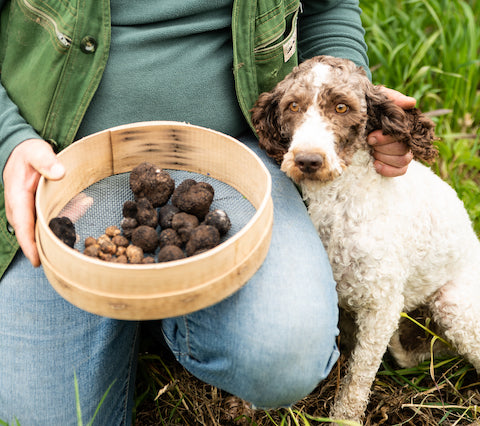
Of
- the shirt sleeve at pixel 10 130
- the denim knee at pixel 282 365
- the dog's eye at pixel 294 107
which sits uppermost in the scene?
the shirt sleeve at pixel 10 130

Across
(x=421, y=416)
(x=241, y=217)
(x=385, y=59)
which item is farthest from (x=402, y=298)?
(x=385, y=59)

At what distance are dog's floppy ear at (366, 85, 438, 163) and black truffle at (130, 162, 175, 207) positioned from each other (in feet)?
2.59

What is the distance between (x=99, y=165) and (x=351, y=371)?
1317 mm

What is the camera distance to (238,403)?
222 cm

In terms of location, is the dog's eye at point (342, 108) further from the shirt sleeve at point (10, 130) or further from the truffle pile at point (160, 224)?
the shirt sleeve at point (10, 130)

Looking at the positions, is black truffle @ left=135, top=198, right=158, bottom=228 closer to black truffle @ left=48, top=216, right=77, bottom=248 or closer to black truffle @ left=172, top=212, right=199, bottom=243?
black truffle @ left=172, top=212, right=199, bottom=243

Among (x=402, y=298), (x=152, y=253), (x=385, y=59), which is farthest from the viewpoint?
(x=385, y=59)

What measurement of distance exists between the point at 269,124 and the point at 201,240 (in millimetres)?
676

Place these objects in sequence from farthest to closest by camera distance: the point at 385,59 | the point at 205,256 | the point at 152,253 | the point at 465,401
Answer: the point at 385,59 → the point at 465,401 → the point at 152,253 → the point at 205,256

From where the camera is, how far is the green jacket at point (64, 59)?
1786 millimetres

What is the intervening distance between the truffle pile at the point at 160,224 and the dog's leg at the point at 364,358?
2.67ft

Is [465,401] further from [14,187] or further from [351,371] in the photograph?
[14,187]

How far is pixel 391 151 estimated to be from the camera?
192 centimetres

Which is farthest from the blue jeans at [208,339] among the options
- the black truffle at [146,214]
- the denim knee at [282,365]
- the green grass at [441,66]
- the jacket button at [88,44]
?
the green grass at [441,66]
